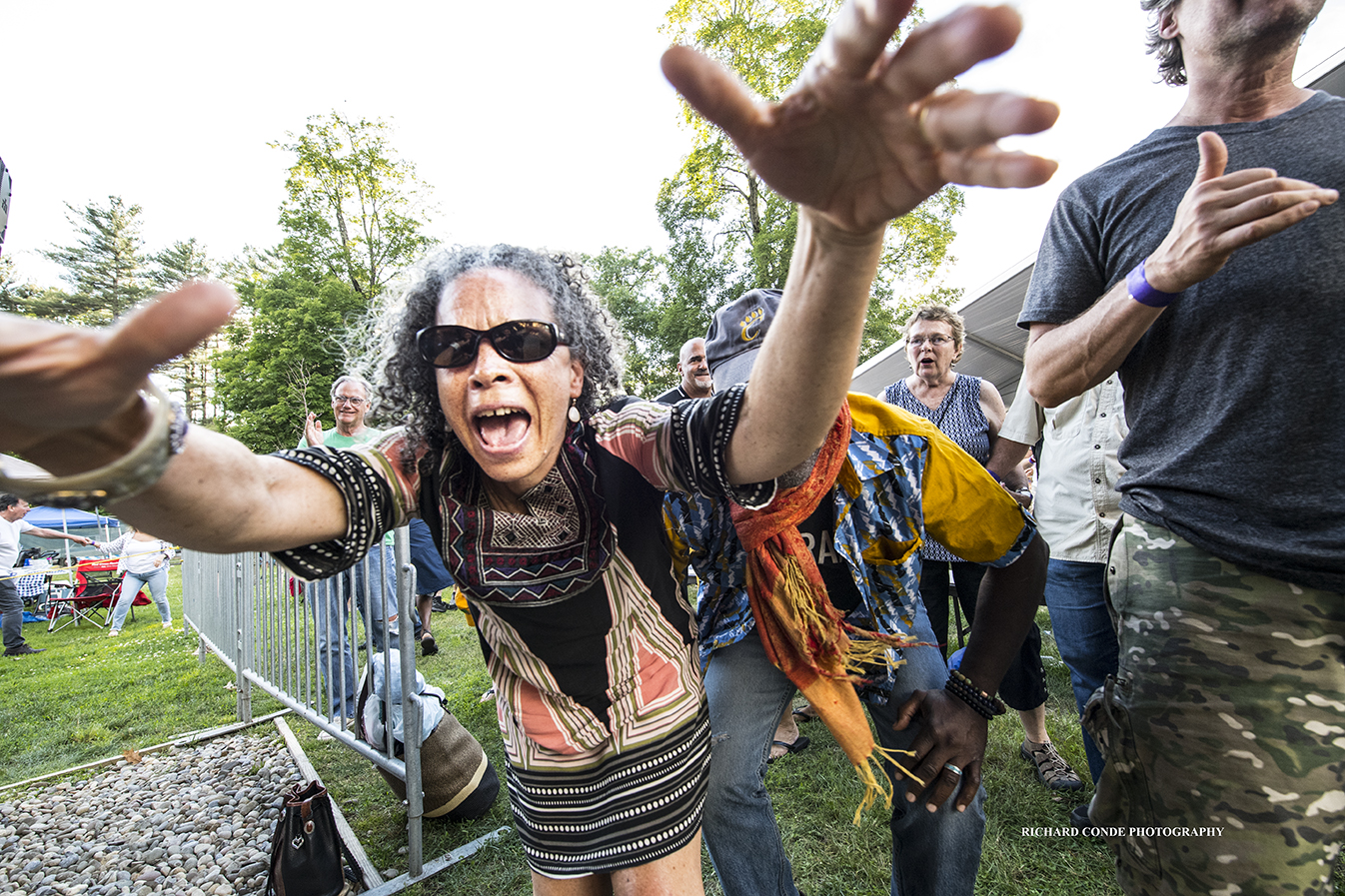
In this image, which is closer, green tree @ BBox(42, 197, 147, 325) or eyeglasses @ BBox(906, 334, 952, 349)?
eyeglasses @ BBox(906, 334, 952, 349)

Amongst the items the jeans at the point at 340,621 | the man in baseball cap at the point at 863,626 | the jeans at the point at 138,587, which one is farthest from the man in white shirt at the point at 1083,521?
the jeans at the point at 138,587

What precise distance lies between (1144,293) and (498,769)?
4.23 metres

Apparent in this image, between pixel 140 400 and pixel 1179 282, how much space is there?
1936 millimetres

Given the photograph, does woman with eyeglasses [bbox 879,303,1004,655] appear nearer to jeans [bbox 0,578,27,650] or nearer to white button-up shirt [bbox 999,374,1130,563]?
white button-up shirt [bbox 999,374,1130,563]

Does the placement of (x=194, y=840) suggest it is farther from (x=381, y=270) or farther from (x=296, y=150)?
(x=296, y=150)

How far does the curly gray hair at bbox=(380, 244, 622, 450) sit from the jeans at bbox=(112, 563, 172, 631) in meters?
11.0

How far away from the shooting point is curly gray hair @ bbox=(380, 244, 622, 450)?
1.68 metres

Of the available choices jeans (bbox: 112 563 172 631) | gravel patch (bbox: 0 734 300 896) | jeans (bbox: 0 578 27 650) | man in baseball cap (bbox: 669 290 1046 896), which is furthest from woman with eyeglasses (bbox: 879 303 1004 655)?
jeans (bbox: 0 578 27 650)

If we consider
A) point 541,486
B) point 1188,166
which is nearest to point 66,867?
point 541,486

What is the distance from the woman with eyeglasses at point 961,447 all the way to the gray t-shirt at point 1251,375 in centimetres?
168

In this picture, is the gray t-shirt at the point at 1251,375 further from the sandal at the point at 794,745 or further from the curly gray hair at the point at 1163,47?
the sandal at the point at 794,745

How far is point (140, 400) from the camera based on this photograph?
0.84 meters

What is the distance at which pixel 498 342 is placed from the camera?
1522mm

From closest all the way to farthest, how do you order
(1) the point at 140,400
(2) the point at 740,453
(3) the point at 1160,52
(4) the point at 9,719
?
(1) the point at 140,400
(2) the point at 740,453
(3) the point at 1160,52
(4) the point at 9,719
